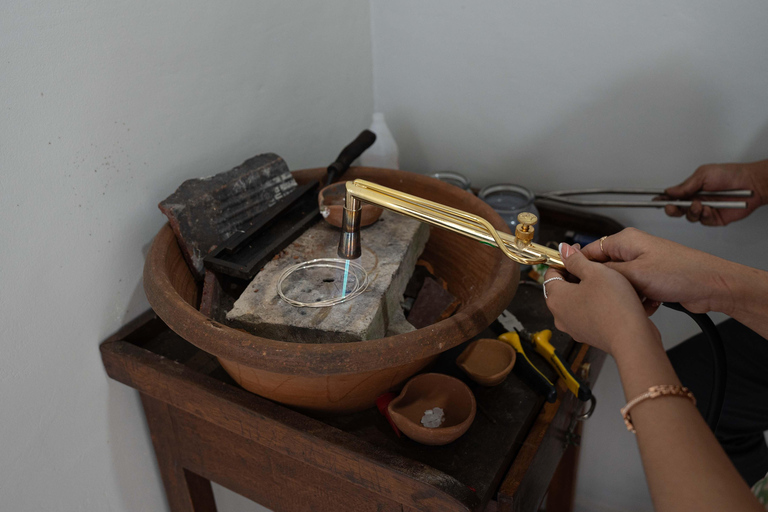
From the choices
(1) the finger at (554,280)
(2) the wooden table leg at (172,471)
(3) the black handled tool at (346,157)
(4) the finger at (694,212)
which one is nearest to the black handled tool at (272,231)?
(3) the black handled tool at (346,157)

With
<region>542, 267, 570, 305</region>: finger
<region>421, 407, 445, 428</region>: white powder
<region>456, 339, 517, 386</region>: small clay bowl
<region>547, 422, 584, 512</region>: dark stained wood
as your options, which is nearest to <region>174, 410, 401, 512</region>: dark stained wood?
<region>421, 407, 445, 428</region>: white powder

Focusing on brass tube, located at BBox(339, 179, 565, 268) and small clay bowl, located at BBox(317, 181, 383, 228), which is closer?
brass tube, located at BBox(339, 179, 565, 268)

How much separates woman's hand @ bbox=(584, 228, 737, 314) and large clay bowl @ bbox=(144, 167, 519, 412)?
177 millimetres

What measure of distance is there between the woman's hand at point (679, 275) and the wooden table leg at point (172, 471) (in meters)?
0.71

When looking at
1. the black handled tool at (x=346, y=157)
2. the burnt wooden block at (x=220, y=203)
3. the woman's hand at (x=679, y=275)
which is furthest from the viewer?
the black handled tool at (x=346, y=157)

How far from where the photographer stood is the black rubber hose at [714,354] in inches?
23.7

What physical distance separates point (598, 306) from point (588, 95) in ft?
2.34

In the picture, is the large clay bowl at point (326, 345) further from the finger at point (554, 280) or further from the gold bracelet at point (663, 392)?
the gold bracelet at point (663, 392)

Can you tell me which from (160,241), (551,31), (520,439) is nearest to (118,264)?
(160,241)

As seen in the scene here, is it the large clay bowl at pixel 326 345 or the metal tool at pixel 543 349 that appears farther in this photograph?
the metal tool at pixel 543 349

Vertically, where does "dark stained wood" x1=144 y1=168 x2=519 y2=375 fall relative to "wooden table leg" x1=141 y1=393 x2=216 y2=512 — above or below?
above

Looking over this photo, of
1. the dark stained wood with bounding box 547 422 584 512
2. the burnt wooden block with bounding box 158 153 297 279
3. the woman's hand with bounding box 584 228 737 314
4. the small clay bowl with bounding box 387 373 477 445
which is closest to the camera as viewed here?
the woman's hand with bounding box 584 228 737 314

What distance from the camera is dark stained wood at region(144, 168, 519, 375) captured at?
623 mm

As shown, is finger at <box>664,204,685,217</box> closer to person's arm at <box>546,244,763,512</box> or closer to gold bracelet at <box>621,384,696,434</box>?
person's arm at <box>546,244,763,512</box>
